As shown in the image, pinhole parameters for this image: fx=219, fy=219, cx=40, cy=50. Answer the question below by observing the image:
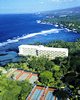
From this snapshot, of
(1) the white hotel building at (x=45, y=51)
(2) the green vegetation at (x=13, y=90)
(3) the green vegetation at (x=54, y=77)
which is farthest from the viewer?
(1) the white hotel building at (x=45, y=51)

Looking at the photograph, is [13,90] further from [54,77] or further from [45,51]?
[45,51]

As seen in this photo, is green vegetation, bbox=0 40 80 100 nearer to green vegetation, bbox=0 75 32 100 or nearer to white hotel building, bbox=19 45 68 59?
green vegetation, bbox=0 75 32 100

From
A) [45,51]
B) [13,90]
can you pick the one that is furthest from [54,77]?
[45,51]

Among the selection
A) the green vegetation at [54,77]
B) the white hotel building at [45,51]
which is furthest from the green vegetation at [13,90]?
the white hotel building at [45,51]

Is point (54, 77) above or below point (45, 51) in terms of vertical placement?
above

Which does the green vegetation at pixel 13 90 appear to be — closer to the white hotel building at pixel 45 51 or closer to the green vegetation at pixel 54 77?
the green vegetation at pixel 54 77

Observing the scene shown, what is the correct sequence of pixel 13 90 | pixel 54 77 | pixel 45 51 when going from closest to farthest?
pixel 13 90
pixel 54 77
pixel 45 51

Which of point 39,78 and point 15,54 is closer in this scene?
point 39,78

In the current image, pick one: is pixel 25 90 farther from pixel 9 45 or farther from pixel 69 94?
pixel 9 45

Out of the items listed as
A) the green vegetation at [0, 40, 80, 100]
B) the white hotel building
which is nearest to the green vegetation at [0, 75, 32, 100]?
the green vegetation at [0, 40, 80, 100]

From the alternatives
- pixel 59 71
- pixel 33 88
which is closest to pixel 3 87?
pixel 33 88

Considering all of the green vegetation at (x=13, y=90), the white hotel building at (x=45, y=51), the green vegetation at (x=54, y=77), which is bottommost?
the white hotel building at (x=45, y=51)
